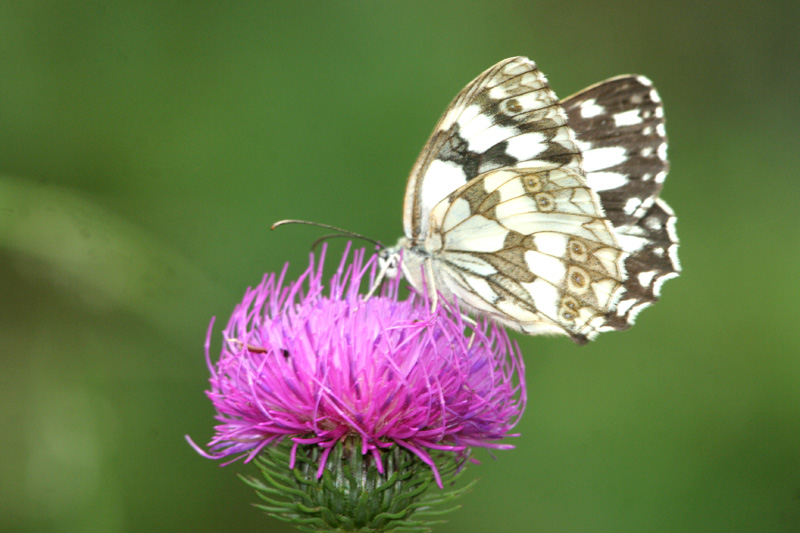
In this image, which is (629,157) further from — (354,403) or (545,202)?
(354,403)

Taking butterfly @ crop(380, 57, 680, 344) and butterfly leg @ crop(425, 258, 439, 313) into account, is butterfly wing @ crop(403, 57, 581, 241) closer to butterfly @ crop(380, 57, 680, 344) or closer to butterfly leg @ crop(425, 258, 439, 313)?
butterfly @ crop(380, 57, 680, 344)

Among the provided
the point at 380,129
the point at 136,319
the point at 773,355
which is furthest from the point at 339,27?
the point at 773,355

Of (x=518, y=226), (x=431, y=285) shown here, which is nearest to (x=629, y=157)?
(x=518, y=226)

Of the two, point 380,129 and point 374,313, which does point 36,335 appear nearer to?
point 374,313

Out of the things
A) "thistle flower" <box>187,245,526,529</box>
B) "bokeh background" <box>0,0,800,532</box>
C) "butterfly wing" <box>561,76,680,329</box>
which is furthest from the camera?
"bokeh background" <box>0,0,800,532</box>

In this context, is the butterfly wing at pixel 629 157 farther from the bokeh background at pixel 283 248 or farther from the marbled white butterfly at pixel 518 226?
the bokeh background at pixel 283 248

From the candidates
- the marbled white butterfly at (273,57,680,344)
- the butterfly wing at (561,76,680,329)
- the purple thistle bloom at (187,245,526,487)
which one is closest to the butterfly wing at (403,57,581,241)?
the marbled white butterfly at (273,57,680,344)

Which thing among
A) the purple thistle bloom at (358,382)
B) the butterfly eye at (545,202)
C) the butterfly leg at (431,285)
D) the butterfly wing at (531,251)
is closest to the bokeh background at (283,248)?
the purple thistle bloom at (358,382)
